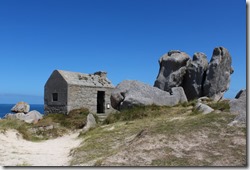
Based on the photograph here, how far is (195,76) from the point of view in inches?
1012

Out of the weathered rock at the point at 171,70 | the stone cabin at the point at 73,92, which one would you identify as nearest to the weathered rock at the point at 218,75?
the weathered rock at the point at 171,70

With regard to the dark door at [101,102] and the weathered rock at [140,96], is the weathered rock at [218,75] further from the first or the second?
the dark door at [101,102]

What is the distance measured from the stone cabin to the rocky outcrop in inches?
227

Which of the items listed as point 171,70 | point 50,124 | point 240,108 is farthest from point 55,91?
point 240,108

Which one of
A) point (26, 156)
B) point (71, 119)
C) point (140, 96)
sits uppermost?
point (140, 96)

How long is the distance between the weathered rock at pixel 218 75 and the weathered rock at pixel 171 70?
95.0 inches

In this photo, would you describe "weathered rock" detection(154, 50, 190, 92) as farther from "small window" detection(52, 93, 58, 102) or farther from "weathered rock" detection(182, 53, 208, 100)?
"small window" detection(52, 93, 58, 102)

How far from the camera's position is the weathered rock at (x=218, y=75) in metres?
24.4

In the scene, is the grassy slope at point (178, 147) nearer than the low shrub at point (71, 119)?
Yes

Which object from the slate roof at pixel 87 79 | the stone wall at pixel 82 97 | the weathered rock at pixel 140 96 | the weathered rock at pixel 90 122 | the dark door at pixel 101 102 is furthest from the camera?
the dark door at pixel 101 102

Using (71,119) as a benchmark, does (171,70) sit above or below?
above

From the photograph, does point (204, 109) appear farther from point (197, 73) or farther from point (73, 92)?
point (73, 92)

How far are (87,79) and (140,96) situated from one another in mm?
8749

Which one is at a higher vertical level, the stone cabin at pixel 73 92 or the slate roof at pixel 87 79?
the slate roof at pixel 87 79
